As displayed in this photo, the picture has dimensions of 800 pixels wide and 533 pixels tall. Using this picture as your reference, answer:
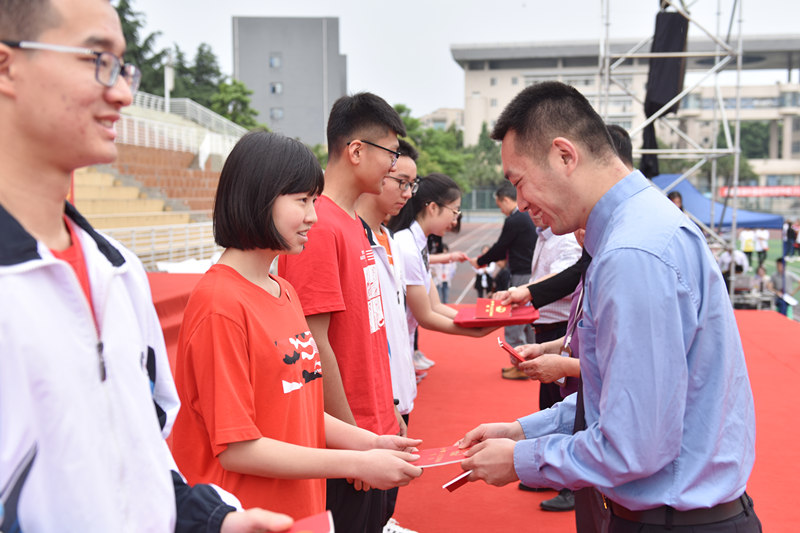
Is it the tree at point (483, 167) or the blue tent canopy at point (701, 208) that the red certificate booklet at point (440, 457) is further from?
the tree at point (483, 167)

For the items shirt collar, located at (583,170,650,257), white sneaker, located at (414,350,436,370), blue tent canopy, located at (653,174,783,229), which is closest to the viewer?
shirt collar, located at (583,170,650,257)

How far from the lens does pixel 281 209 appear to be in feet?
5.77

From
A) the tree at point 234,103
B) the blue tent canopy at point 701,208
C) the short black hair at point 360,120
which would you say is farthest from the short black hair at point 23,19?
the tree at point 234,103

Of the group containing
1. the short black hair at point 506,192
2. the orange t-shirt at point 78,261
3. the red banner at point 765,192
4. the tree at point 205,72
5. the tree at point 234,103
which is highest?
the tree at point 205,72

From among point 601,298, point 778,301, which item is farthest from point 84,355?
point 778,301

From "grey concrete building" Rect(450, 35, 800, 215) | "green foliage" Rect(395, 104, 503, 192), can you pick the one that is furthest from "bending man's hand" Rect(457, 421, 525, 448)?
"grey concrete building" Rect(450, 35, 800, 215)

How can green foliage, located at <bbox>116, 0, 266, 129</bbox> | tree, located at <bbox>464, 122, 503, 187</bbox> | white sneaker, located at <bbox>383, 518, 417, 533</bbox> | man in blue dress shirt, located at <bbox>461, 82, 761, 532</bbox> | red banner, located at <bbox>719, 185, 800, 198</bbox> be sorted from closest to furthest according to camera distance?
1. man in blue dress shirt, located at <bbox>461, 82, 761, 532</bbox>
2. white sneaker, located at <bbox>383, 518, 417, 533</bbox>
3. green foliage, located at <bbox>116, 0, 266, 129</bbox>
4. red banner, located at <bbox>719, 185, 800, 198</bbox>
5. tree, located at <bbox>464, 122, 503, 187</bbox>

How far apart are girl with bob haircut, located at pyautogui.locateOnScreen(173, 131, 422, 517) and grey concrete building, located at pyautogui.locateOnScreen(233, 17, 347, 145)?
160 feet

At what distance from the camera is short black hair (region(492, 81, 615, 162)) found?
1729 millimetres

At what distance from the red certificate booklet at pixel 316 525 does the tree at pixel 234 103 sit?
35.1 meters

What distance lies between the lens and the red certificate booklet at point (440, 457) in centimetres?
180

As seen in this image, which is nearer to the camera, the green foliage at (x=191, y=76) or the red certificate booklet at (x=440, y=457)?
the red certificate booklet at (x=440, y=457)

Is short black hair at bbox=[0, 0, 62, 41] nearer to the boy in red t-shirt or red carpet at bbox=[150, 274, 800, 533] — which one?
the boy in red t-shirt

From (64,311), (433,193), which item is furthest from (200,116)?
(64,311)
